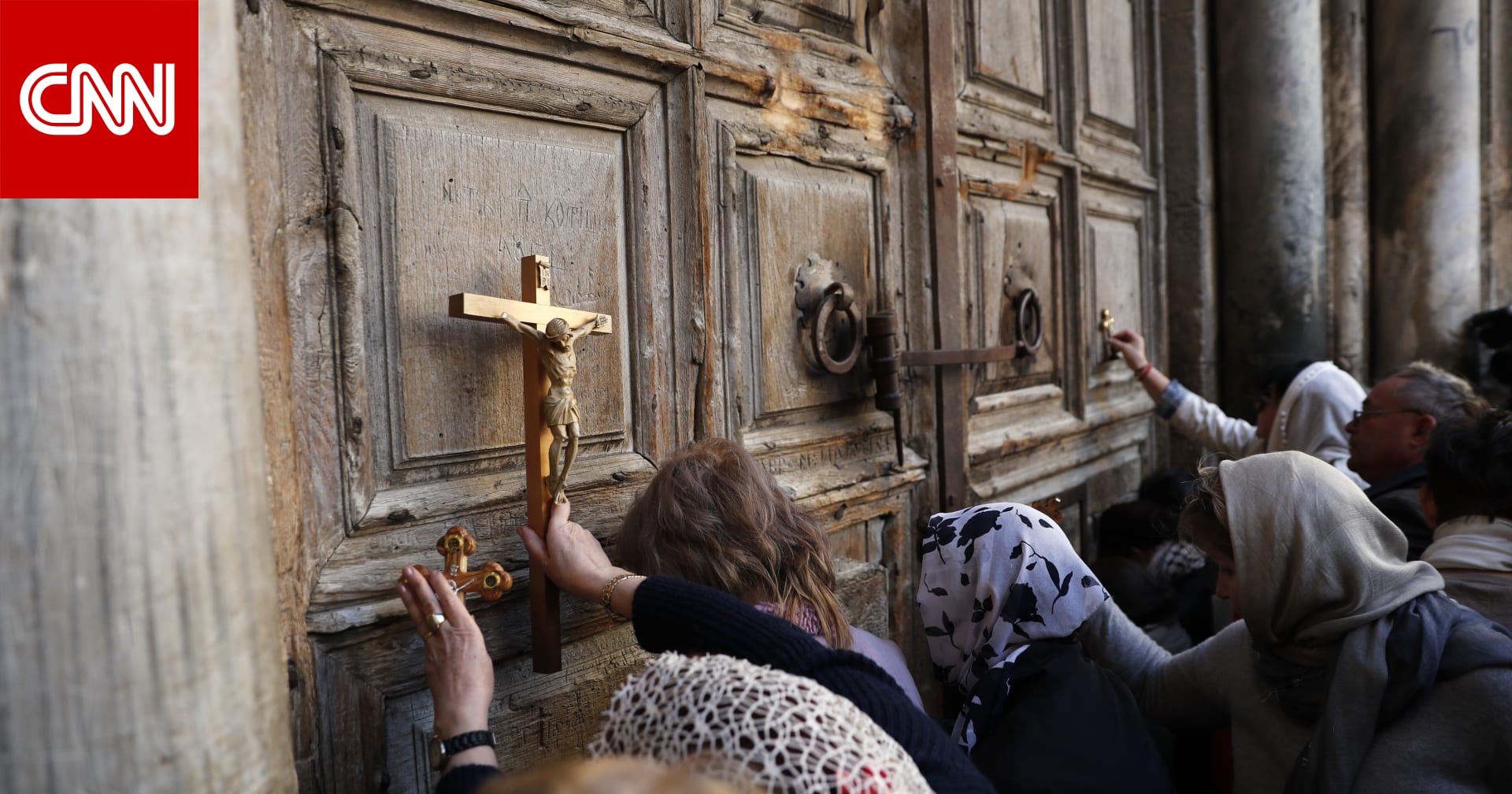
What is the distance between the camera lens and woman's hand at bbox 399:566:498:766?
4.23ft

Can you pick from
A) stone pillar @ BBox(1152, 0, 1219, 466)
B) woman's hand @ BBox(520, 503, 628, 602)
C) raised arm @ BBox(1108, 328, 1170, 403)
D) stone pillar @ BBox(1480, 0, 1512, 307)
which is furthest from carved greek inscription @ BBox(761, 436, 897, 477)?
stone pillar @ BBox(1480, 0, 1512, 307)

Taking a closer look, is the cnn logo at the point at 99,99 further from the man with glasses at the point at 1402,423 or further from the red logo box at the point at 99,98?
the man with glasses at the point at 1402,423

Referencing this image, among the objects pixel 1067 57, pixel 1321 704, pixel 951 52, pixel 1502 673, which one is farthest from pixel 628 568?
pixel 1067 57

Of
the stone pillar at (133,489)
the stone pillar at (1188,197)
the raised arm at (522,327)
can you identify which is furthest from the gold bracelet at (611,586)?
the stone pillar at (1188,197)

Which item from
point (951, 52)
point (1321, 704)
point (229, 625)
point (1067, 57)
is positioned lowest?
point (1321, 704)

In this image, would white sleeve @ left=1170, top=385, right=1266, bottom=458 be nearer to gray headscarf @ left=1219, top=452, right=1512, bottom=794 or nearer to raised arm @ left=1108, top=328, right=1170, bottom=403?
raised arm @ left=1108, top=328, right=1170, bottom=403

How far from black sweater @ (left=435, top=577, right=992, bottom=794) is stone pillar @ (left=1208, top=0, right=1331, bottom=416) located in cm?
402

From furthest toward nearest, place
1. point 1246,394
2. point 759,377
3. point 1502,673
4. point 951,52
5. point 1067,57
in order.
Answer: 1. point 1246,394
2. point 1067,57
3. point 951,52
4. point 759,377
5. point 1502,673

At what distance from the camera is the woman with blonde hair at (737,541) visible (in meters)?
1.62

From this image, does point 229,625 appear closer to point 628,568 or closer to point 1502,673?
point 628,568

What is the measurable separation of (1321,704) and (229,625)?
5.52 feet

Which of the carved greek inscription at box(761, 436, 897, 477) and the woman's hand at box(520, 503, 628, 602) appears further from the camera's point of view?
the carved greek inscription at box(761, 436, 897, 477)

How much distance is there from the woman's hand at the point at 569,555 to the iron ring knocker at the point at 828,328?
0.97 m

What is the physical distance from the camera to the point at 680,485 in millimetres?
1674
